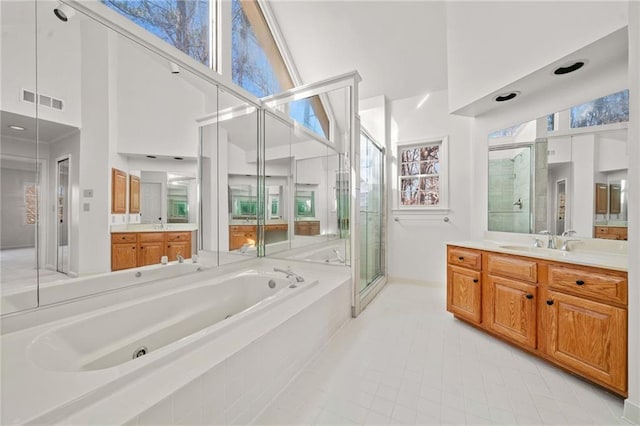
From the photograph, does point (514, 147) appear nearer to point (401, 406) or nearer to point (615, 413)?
point (615, 413)

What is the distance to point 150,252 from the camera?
1.94 m

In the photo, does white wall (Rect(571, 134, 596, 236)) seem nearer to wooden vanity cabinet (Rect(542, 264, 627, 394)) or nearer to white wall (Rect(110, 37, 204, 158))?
wooden vanity cabinet (Rect(542, 264, 627, 394))

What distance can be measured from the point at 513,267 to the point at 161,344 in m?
2.66

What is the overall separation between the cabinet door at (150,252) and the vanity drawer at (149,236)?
2 centimetres

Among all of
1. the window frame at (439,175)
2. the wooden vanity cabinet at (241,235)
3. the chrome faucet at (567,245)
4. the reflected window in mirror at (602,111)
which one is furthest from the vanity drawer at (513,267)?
the wooden vanity cabinet at (241,235)

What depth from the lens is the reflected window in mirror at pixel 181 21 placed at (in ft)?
7.13

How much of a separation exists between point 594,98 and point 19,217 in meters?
3.77

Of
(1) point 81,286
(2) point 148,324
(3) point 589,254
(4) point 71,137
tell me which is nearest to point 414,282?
(3) point 589,254

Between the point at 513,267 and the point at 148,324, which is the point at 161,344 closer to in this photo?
the point at 148,324

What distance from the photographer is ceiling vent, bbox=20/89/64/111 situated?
4.38 ft

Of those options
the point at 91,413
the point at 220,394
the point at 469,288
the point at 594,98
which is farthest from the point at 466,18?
the point at 91,413

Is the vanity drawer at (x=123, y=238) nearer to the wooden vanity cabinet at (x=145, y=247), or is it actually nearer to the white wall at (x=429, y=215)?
the wooden vanity cabinet at (x=145, y=247)

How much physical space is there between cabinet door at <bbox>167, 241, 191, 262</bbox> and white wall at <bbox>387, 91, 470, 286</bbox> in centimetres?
283

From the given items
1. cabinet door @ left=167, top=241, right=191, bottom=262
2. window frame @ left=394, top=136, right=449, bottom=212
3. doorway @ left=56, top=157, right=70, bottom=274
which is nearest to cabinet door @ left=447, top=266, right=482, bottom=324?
window frame @ left=394, top=136, right=449, bottom=212
